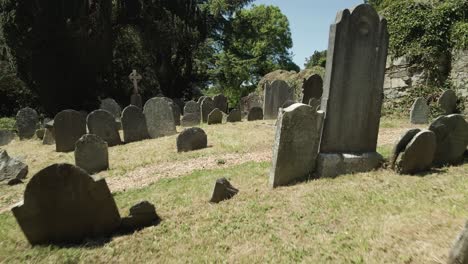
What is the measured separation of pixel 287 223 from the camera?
4383 millimetres

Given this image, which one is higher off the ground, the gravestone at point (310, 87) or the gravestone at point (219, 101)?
the gravestone at point (310, 87)

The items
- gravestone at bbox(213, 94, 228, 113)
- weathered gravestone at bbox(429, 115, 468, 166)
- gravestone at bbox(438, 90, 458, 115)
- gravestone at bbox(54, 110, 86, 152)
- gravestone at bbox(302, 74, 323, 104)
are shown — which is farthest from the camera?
gravestone at bbox(213, 94, 228, 113)

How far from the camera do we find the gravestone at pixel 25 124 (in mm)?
14938

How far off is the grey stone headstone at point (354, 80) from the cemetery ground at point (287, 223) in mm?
728

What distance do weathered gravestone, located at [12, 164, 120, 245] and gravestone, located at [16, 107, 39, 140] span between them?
40.6 ft

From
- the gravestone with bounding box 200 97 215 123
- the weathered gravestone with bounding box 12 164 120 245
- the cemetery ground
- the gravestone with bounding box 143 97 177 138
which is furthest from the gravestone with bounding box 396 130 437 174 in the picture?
the gravestone with bounding box 200 97 215 123

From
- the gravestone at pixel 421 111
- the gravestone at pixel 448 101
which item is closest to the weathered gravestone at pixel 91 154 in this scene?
the gravestone at pixel 421 111

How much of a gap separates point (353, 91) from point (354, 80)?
0.19 meters

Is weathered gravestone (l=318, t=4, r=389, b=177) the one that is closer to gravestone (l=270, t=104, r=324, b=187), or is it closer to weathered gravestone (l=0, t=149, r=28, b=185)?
gravestone (l=270, t=104, r=324, b=187)

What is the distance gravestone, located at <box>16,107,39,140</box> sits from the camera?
14.9 meters

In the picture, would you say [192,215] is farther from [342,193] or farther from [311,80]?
[311,80]

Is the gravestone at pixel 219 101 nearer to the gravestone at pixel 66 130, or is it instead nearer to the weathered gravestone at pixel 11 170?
the gravestone at pixel 66 130

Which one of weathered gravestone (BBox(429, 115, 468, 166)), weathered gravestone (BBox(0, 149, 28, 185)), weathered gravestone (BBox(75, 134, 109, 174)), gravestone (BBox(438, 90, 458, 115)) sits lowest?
weathered gravestone (BBox(0, 149, 28, 185))

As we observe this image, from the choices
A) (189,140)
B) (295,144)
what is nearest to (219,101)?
(189,140)
